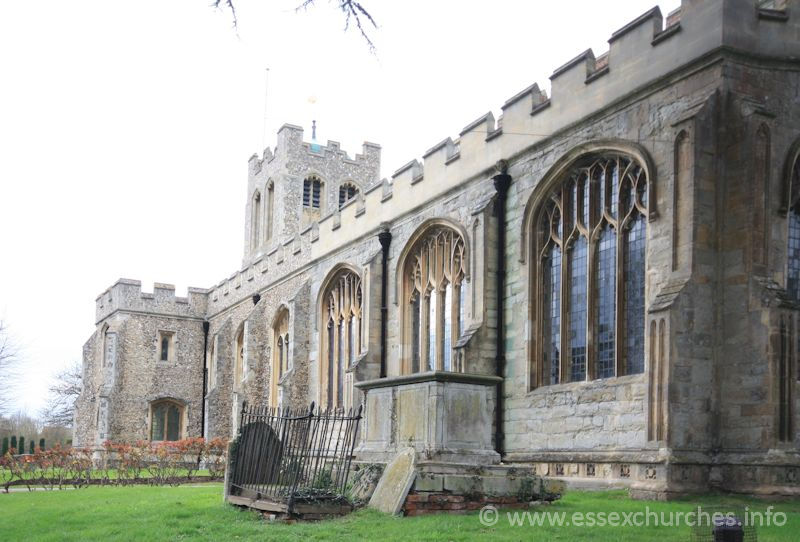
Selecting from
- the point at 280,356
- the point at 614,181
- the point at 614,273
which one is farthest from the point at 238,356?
the point at 614,181

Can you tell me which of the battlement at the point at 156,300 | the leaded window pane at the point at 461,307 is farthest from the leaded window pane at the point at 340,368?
the battlement at the point at 156,300

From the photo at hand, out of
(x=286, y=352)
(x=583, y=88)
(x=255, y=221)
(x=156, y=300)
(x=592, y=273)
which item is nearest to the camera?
(x=592, y=273)

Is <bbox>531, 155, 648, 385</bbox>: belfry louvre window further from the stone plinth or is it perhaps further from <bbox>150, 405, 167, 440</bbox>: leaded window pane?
<bbox>150, 405, 167, 440</bbox>: leaded window pane

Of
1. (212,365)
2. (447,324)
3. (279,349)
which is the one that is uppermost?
(447,324)

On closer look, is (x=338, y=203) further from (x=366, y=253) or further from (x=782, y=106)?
(x=782, y=106)

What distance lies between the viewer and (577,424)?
47.5ft

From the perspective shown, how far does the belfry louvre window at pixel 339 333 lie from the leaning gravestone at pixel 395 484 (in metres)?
13.7

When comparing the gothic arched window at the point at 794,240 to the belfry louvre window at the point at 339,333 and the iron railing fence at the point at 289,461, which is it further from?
the belfry louvre window at the point at 339,333

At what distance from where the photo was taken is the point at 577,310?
15.5m

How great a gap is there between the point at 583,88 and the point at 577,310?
3756 millimetres

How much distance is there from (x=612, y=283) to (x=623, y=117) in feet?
8.60

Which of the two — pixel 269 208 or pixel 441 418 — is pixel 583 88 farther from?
pixel 269 208

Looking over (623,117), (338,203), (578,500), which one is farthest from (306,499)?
(338,203)

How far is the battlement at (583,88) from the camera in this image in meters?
12.7
